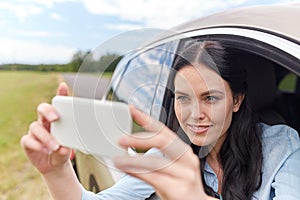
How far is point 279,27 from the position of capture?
1.81 m

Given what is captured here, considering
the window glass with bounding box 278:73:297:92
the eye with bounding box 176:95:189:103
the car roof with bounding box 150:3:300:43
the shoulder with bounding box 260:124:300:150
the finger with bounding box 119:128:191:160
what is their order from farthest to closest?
the window glass with bounding box 278:73:297:92 < the shoulder with bounding box 260:124:300:150 < the car roof with bounding box 150:3:300:43 < the eye with bounding box 176:95:189:103 < the finger with bounding box 119:128:191:160

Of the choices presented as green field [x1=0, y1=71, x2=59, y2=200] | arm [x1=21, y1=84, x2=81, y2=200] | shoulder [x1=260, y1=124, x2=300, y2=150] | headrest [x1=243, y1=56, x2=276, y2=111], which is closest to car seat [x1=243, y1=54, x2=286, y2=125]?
headrest [x1=243, y1=56, x2=276, y2=111]

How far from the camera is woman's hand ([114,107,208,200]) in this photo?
91 cm

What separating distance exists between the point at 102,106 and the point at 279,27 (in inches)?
40.5

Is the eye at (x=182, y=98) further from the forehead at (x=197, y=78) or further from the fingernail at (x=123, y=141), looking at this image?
the fingernail at (x=123, y=141)

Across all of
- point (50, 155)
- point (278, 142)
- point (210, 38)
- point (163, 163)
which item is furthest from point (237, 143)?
point (163, 163)

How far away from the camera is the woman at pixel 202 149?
930 millimetres

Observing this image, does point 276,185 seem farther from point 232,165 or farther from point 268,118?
point 268,118

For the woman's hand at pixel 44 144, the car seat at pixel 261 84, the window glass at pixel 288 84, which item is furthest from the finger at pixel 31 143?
the window glass at pixel 288 84

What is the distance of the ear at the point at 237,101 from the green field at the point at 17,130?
0.75 m

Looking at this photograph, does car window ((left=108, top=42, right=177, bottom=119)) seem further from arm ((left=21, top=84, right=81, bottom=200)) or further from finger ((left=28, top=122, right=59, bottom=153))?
finger ((left=28, top=122, right=59, bottom=153))

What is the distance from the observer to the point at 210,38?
2.03 meters

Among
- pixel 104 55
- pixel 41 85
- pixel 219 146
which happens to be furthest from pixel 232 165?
pixel 41 85

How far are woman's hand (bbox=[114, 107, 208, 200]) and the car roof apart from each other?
90 cm
